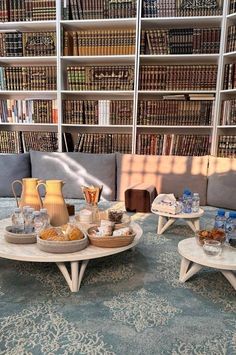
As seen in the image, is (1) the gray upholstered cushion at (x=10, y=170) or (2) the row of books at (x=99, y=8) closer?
(2) the row of books at (x=99, y=8)

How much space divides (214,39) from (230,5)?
0.33 metres

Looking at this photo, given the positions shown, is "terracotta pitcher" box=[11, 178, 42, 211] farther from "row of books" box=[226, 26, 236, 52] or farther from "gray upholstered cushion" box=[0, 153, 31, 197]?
"row of books" box=[226, 26, 236, 52]

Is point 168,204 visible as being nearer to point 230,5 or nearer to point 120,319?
point 120,319

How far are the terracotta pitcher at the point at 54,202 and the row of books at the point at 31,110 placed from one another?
1701 mm

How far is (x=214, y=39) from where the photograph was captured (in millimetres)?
3021

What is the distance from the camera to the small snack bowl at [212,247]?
4.94 ft

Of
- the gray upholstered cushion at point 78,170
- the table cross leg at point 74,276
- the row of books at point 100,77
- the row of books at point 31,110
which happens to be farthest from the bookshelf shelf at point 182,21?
the table cross leg at point 74,276

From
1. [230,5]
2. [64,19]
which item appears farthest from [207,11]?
[64,19]

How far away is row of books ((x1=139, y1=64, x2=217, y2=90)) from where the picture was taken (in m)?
3.09

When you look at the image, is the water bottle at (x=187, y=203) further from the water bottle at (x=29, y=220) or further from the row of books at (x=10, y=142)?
the row of books at (x=10, y=142)

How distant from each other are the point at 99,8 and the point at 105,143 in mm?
1414

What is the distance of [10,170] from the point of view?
3.24 metres

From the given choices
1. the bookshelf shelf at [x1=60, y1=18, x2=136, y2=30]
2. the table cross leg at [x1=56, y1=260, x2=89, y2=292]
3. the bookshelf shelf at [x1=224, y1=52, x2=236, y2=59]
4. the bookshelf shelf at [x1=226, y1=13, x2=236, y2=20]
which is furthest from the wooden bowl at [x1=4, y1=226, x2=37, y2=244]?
the bookshelf shelf at [x1=226, y1=13, x2=236, y2=20]

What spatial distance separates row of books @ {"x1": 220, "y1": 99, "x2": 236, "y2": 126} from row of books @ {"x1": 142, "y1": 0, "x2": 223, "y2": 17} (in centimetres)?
89
